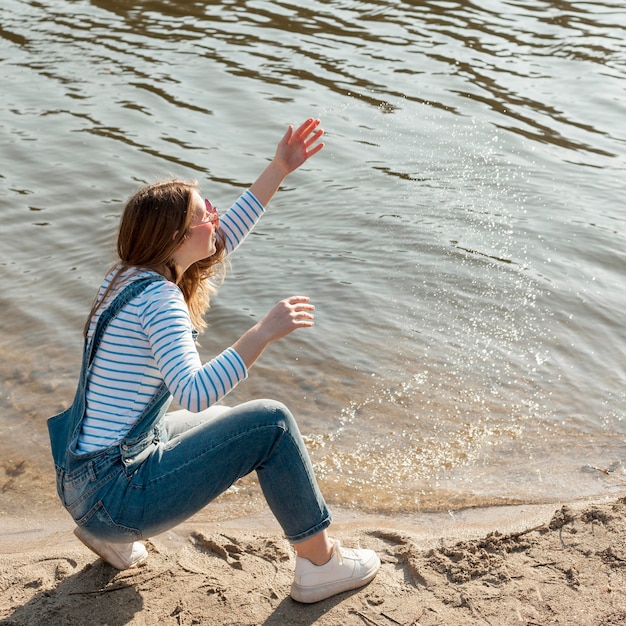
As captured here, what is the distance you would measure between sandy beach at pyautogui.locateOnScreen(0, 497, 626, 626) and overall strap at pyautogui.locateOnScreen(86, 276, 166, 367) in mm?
934

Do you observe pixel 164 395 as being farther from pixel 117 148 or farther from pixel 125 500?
pixel 117 148

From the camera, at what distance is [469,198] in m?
7.54

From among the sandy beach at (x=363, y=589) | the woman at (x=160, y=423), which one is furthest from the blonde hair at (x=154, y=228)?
the sandy beach at (x=363, y=589)

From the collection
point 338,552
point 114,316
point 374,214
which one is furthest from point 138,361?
point 374,214

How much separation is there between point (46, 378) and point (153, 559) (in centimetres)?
195

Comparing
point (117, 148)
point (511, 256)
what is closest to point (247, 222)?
point (511, 256)

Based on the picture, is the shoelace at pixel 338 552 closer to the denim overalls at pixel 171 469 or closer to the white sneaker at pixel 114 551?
the denim overalls at pixel 171 469

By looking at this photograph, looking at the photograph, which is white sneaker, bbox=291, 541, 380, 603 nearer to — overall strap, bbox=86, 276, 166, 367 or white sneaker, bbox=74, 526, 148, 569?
white sneaker, bbox=74, 526, 148, 569

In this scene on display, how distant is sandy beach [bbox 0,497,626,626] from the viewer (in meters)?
3.36

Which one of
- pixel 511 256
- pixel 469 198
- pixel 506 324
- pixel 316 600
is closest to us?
pixel 316 600

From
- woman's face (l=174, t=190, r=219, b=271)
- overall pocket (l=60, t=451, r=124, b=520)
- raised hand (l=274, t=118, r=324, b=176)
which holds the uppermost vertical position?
raised hand (l=274, t=118, r=324, b=176)

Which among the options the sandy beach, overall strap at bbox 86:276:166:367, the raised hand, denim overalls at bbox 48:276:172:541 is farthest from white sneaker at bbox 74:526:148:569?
the raised hand

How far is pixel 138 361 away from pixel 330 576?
1.04 m

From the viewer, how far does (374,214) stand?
732cm
